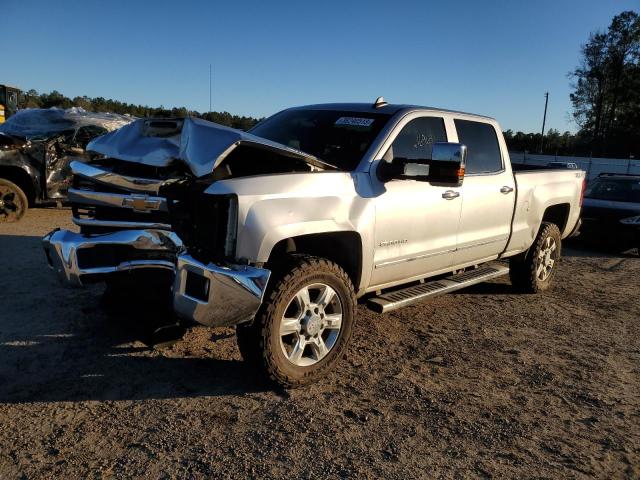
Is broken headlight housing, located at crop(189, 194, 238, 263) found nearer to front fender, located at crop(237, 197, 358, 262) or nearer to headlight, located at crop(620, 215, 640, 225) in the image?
front fender, located at crop(237, 197, 358, 262)

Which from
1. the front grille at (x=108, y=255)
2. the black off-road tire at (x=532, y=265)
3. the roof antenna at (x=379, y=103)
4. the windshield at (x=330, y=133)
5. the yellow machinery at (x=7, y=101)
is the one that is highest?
the yellow machinery at (x=7, y=101)

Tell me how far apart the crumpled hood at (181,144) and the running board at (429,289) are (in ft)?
3.74

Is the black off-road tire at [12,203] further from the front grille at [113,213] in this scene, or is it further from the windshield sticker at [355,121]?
the windshield sticker at [355,121]

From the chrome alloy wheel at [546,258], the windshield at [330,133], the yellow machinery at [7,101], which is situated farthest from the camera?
the yellow machinery at [7,101]

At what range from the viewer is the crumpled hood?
3.29m

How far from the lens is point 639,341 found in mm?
4887

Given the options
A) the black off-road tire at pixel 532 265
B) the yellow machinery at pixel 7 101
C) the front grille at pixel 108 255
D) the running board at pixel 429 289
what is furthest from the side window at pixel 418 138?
the yellow machinery at pixel 7 101

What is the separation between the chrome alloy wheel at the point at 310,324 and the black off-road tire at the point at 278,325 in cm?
5

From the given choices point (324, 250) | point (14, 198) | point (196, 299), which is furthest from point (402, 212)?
point (14, 198)

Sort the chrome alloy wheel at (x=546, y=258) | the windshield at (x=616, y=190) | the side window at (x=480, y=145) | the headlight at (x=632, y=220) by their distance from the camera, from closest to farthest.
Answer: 1. the side window at (x=480, y=145)
2. the chrome alloy wheel at (x=546, y=258)
3. the headlight at (x=632, y=220)
4. the windshield at (x=616, y=190)

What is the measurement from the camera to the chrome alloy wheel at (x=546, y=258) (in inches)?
250

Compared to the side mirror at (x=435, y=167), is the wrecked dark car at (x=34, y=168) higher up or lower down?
lower down

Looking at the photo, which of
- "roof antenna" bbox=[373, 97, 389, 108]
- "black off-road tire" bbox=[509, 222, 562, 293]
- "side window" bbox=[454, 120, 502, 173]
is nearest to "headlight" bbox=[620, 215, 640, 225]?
"black off-road tire" bbox=[509, 222, 562, 293]

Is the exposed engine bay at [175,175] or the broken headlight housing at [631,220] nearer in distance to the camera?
the exposed engine bay at [175,175]
